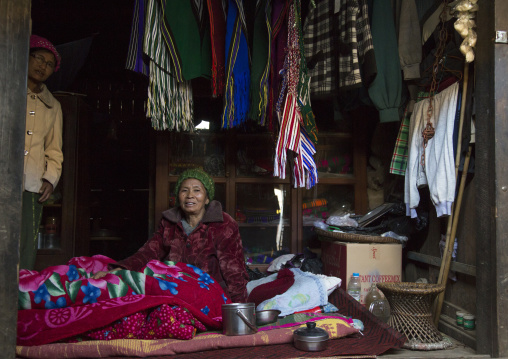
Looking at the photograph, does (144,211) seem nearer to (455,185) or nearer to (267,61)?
(267,61)

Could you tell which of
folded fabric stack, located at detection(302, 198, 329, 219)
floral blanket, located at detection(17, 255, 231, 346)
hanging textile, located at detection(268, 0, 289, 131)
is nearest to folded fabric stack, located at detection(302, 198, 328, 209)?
folded fabric stack, located at detection(302, 198, 329, 219)

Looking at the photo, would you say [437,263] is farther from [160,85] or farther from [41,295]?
[41,295]

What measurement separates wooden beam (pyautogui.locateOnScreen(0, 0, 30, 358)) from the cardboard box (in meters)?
2.53

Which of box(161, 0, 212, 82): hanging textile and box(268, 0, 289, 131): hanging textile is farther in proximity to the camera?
box(268, 0, 289, 131): hanging textile

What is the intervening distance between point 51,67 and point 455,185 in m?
3.43

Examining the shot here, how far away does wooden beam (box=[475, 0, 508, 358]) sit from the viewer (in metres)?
2.52

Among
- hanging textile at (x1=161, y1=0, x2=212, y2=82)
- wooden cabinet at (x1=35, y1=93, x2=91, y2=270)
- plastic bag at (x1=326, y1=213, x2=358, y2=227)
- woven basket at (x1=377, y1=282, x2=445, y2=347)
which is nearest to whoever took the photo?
woven basket at (x1=377, y1=282, x2=445, y2=347)

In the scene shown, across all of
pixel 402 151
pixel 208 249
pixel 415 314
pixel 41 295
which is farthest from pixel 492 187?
pixel 41 295

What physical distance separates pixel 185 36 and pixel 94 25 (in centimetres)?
246

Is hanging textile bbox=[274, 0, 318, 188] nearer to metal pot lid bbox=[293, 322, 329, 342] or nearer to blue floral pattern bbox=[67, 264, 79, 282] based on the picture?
metal pot lid bbox=[293, 322, 329, 342]

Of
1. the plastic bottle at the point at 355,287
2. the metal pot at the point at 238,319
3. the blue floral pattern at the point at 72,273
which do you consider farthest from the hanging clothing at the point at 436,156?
the blue floral pattern at the point at 72,273

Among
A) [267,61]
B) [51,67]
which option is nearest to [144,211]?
[51,67]

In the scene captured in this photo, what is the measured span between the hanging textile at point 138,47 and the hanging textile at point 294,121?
3.86 ft

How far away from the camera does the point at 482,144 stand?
107 inches
